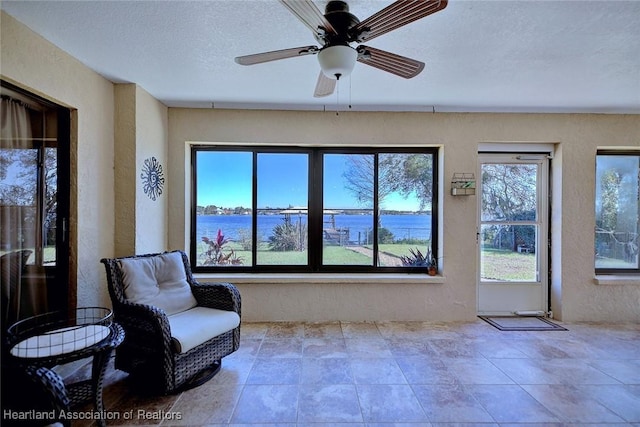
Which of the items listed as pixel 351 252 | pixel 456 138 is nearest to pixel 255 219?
pixel 351 252

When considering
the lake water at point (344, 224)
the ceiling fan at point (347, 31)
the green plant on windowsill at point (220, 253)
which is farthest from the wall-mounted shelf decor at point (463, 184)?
the green plant on windowsill at point (220, 253)

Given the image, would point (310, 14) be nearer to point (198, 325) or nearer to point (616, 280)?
point (198, 325)

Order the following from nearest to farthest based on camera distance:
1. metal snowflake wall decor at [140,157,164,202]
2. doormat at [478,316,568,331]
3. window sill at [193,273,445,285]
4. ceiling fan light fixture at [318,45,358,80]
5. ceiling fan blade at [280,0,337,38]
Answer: ceiling fan blade at [280,0,337,38], ceiling fan light fixture at [318,45,358,80], metal snowflake wall decor at [140,157,164,202], doormat at [478,316,568,331], window sill at [193,273,445,285]

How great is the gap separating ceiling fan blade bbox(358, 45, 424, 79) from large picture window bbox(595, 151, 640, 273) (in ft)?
11.2

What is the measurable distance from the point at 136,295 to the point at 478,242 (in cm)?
365

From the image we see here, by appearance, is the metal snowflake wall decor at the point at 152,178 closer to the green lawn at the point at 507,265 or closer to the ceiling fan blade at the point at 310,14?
the ceiling fan blade at the point at 310,14

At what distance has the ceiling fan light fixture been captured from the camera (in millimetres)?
1545

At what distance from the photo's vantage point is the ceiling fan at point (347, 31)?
1.31 meters

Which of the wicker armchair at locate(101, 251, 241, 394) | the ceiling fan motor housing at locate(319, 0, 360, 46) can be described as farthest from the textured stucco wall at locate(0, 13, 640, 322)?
the ceiling fan motor housing at locate(319, 0, 360, 46)

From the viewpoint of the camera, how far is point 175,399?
2072 mm

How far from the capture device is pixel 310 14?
1.35 metres

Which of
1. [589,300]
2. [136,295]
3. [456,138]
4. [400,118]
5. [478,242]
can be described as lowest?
[589,300]

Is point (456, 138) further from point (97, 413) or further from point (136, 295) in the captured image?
point (97, 413)

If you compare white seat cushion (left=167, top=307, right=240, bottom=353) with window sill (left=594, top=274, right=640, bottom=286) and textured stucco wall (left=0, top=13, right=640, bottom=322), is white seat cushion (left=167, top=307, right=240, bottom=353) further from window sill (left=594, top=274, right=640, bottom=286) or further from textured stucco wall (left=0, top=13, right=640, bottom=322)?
window sill (left=594, top=274, right=640, bottom=286)
